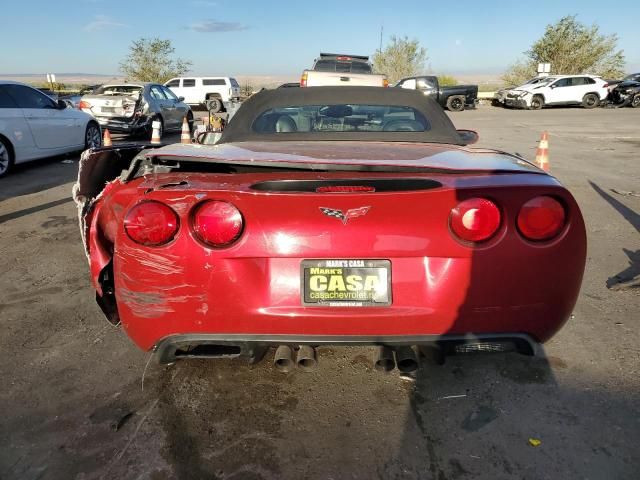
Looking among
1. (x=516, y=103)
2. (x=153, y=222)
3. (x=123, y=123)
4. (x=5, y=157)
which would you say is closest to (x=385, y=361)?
(x=153, y=222)

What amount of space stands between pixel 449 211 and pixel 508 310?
20.3 inches

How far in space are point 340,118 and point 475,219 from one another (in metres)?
2.14

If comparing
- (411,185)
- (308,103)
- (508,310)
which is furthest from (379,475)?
(308,103)

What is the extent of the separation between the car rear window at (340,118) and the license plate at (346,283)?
6.29ft

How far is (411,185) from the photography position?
2.07 metres

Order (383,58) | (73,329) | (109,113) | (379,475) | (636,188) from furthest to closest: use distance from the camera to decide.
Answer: (383,58) → (109,113) → (636,188) → (73,329) → (379,475)

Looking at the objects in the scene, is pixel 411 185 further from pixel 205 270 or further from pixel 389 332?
pixel 205 270

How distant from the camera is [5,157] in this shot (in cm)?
820

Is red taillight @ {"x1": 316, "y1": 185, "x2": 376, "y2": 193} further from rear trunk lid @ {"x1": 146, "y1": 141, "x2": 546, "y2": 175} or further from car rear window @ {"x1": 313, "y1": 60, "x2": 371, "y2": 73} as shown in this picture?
car rear window @ {"x1": 313, "y1": 60, "x2": 371, "y2": 73}

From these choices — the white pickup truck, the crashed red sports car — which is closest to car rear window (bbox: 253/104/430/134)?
the crashed red sports car

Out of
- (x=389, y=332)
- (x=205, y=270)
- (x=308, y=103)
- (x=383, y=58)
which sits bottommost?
(x=389, y=332)

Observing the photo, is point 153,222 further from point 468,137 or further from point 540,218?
point 468,137

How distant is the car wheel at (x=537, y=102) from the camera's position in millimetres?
25172

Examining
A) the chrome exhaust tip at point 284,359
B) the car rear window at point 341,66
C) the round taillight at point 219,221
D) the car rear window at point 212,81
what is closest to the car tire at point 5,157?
the round taillight at point 219,221
